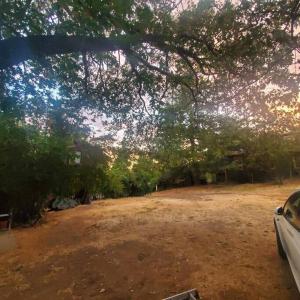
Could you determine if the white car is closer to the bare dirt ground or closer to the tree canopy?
the bare dirt ground

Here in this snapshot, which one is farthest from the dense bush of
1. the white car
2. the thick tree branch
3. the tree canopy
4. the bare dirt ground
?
the white car

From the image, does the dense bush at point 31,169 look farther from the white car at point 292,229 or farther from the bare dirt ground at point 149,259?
the white car at point 292,229

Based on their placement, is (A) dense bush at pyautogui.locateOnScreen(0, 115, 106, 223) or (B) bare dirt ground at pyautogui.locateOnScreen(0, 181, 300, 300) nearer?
(B) bare dirt ground at pyautogui.locateOnScreen(0, 181, 300, 300)

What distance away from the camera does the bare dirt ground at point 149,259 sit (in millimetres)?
4621

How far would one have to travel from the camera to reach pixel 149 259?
233 inches

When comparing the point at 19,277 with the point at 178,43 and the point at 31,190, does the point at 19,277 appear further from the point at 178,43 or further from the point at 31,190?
the point at 178,43

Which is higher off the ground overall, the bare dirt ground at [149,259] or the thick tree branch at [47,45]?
the thick tree branch at [47,45]

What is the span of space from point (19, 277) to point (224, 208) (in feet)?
24.0

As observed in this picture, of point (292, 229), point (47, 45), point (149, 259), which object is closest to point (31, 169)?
point (149, 259)

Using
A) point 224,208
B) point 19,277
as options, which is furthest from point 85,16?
point 224,208

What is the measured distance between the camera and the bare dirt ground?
15.2ft

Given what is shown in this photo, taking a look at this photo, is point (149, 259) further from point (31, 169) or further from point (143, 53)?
point (31, 169)

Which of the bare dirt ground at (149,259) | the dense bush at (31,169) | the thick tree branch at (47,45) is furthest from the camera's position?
the dense bush at (31,169)

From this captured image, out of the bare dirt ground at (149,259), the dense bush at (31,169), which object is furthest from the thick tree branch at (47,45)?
the bare dirt ground at (149,259)
